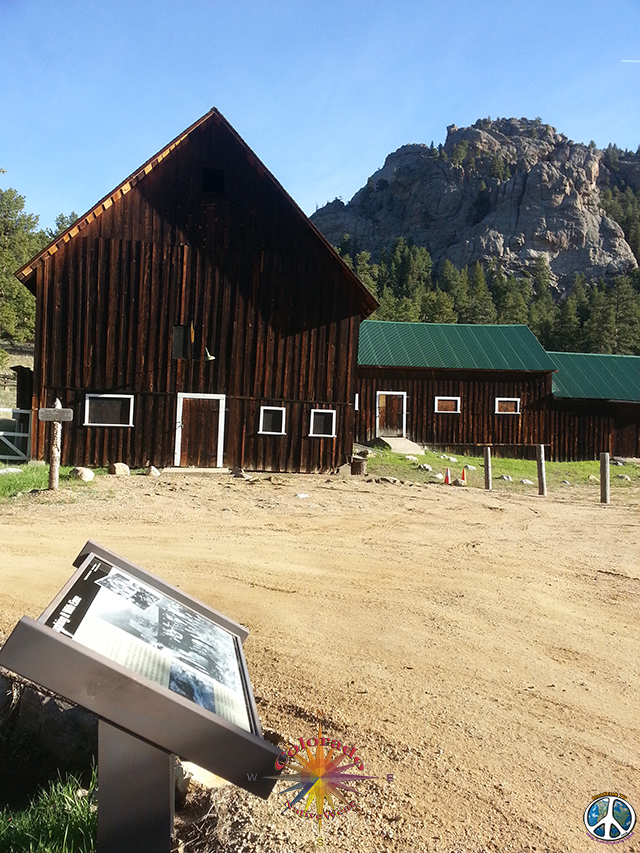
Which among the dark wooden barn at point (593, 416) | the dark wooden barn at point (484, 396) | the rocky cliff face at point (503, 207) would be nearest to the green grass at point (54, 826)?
the dark wooden barn at point (484, 396)

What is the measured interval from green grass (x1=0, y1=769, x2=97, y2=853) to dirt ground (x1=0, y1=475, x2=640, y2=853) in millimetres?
727

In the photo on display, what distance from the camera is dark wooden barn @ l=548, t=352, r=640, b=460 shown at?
32906 millimetres

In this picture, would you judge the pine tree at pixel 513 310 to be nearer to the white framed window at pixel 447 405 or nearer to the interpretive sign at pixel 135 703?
the white framed window at pixel 447 405

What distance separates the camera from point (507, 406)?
32.4 metres

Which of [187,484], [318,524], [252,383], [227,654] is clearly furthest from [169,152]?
[227,654]

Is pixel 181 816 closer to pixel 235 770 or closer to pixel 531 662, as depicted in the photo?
pixel 235 770

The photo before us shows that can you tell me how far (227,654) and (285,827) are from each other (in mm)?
857

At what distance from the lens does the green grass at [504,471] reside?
2172cm

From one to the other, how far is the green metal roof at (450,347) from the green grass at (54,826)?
28.1 meters

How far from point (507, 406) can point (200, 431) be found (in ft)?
61.4

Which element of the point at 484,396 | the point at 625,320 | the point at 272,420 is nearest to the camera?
the point at 272,420

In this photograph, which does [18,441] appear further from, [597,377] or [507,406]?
[597,377]

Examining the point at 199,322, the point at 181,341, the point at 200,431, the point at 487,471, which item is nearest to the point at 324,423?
the point at 200,431

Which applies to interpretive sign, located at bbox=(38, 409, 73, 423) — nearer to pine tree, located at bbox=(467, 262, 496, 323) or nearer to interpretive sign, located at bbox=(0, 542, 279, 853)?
interpretive sign, located at bbox=(0, 542, 279, 853)
